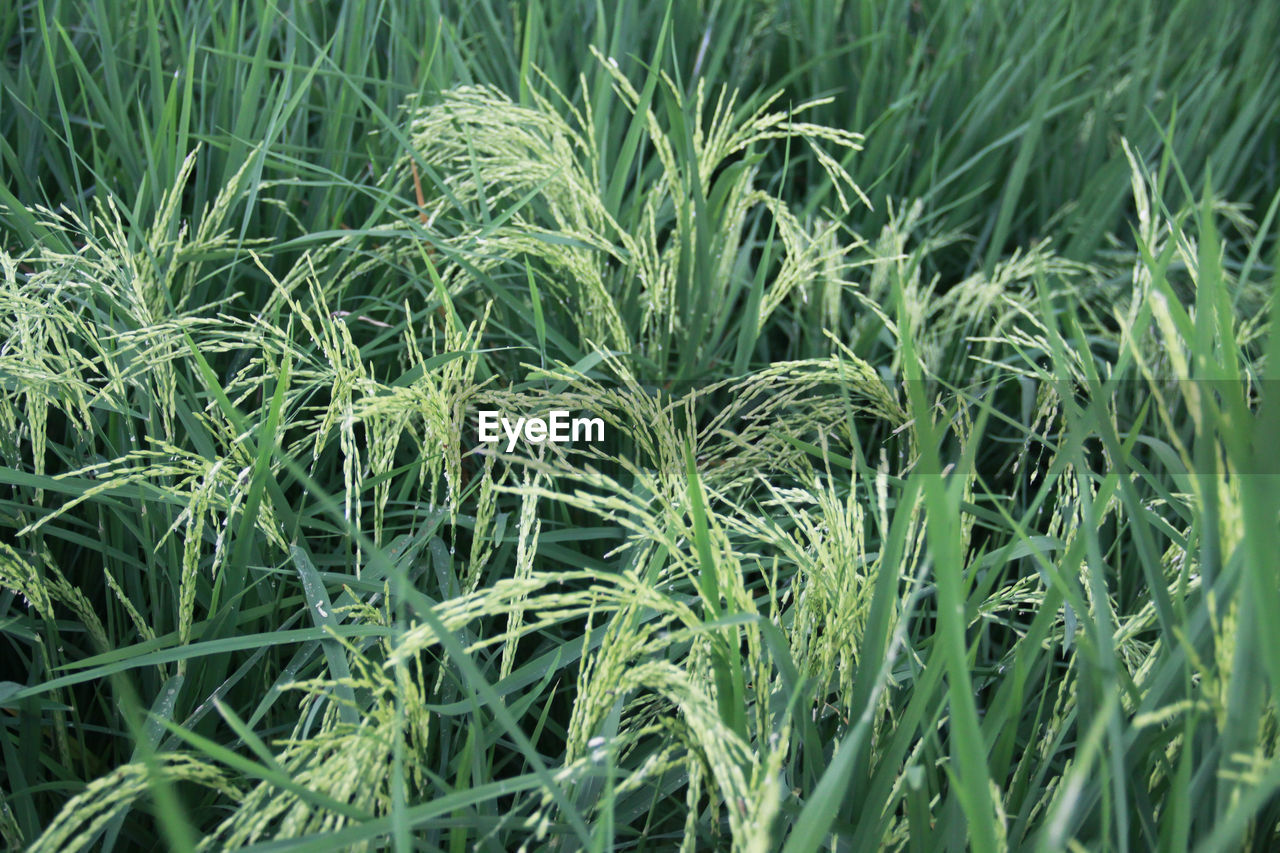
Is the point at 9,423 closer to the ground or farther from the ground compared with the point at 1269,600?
closer to the ground

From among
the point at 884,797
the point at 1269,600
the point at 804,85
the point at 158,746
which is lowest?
the point at 158,746

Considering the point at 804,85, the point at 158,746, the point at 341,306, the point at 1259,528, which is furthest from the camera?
the point at 804,85

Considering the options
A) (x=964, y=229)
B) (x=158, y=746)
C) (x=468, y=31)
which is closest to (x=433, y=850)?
(x=158, y=746)

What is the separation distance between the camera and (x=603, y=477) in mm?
705

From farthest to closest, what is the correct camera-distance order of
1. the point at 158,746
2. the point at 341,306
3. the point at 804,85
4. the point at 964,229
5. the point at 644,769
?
the point at 804,85 < the point at 964,229 < the point at 341,306 < the point at 158,746 < the point at 644,769

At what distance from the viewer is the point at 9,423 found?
3.08 feet

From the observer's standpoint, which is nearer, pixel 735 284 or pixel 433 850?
pixel 433 850

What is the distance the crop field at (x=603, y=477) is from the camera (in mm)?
659

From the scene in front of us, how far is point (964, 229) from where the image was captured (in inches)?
72.5

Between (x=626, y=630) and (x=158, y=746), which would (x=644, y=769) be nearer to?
(x=626, y=630)

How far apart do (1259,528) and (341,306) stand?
1.11 meters

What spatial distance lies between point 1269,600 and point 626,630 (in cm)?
40

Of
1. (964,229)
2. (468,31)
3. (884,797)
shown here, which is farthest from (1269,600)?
(468,31)

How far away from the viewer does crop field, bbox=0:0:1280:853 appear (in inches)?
25.9
